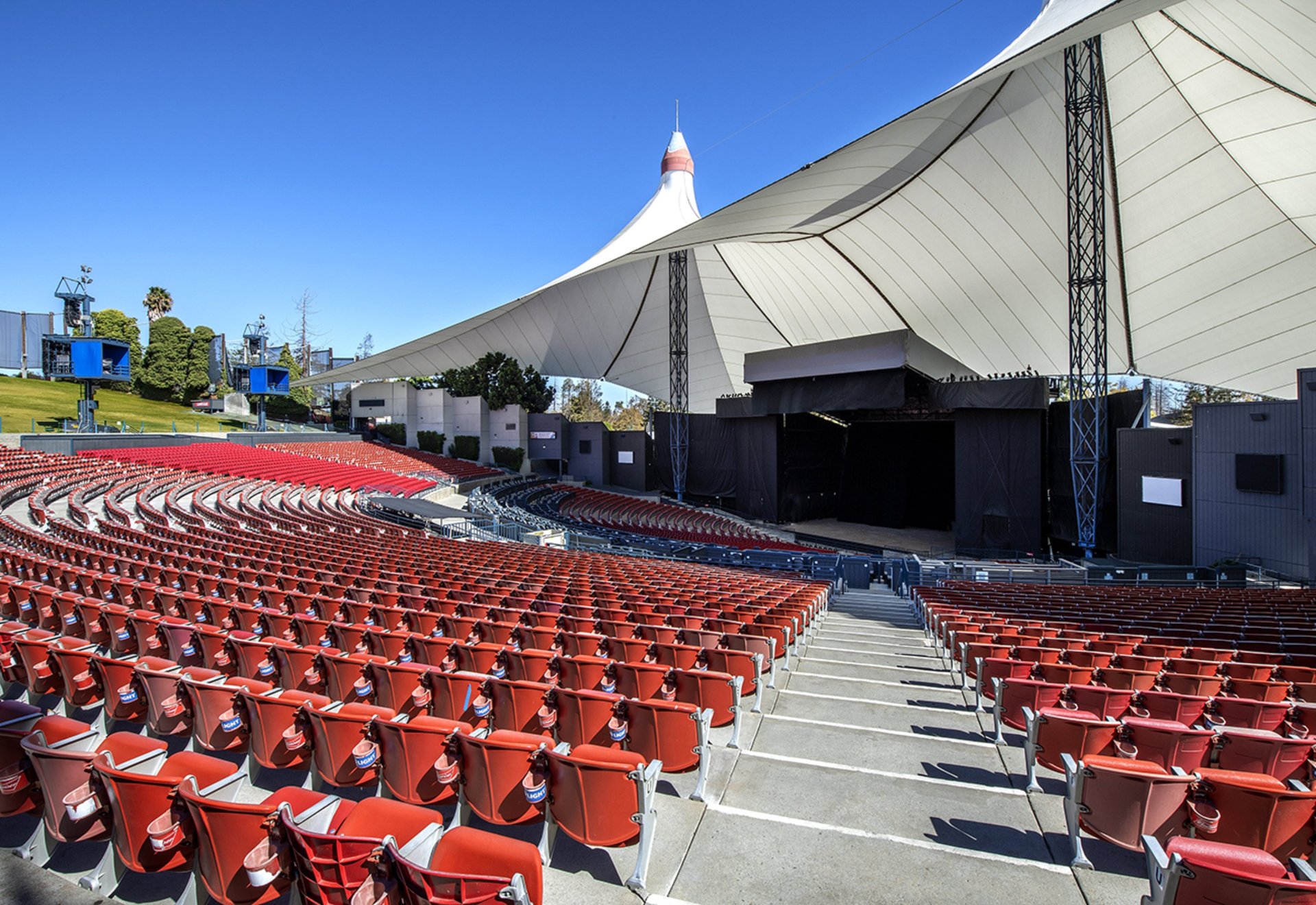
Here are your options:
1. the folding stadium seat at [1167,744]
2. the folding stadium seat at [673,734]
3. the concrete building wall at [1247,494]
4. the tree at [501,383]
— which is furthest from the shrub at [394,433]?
the folding stadium seat at [1167,744]

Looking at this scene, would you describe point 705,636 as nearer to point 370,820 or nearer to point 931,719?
point 931,719

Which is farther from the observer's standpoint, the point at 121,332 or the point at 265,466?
the point at 121,332

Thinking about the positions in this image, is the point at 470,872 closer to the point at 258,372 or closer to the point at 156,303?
the point at 258,372

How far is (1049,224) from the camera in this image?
23.4 meters

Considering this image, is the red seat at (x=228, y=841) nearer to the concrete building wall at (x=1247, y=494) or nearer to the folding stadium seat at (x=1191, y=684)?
the folding stadium seat at (x=1191, y=684)

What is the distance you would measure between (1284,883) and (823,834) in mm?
1828

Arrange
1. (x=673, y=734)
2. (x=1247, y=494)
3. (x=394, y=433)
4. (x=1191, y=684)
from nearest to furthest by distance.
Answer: (x=673, y=734) < (x=1191, y=684) < (x=1247, y=494) < (x=394, y=433)

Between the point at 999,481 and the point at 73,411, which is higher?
the point at 73,411

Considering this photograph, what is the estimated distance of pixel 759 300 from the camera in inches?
1394

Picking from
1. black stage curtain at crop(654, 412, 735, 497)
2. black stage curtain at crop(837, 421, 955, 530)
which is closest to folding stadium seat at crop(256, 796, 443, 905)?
black stage curtain at crop(837, 421, 955, 530)

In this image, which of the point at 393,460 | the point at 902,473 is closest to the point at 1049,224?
the point at 902,473

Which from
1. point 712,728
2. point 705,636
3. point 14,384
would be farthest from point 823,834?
point 14,384

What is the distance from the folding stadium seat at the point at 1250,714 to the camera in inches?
174

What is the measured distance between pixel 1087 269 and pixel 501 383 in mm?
31403
